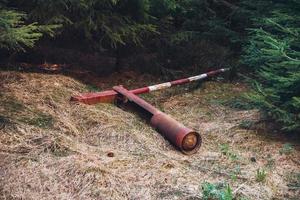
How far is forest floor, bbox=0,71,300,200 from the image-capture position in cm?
411

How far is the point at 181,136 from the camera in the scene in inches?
197

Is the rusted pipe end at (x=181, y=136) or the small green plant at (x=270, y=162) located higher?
the rusted pipe end at (x=181, y=136)

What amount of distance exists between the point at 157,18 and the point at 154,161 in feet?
10.7

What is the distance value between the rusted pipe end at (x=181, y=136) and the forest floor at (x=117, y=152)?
97 mm

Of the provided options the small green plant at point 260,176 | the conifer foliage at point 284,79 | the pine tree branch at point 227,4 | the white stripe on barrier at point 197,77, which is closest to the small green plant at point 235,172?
the small green plant at point 260,176

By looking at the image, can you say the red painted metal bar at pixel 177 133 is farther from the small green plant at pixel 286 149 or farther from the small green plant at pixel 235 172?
the small green plant at pixel 286 149

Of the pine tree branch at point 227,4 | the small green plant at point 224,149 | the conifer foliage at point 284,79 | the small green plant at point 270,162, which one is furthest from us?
the pine tree branch at point 227,4

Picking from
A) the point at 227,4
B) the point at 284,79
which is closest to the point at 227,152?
the point at 284,79

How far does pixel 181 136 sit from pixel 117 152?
765 mm

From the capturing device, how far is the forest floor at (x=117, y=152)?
13.5ft

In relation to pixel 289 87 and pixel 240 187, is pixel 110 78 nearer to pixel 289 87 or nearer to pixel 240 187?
pixel 289 87

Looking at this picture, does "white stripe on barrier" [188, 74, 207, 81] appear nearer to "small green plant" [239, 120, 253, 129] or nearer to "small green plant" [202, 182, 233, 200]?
"small green plant" [239, 120, 253, 129]

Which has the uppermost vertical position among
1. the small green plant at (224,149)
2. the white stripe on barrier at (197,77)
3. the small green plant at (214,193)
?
the small green plant at (214,193)

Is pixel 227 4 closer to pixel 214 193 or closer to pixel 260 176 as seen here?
pixel 260 176
